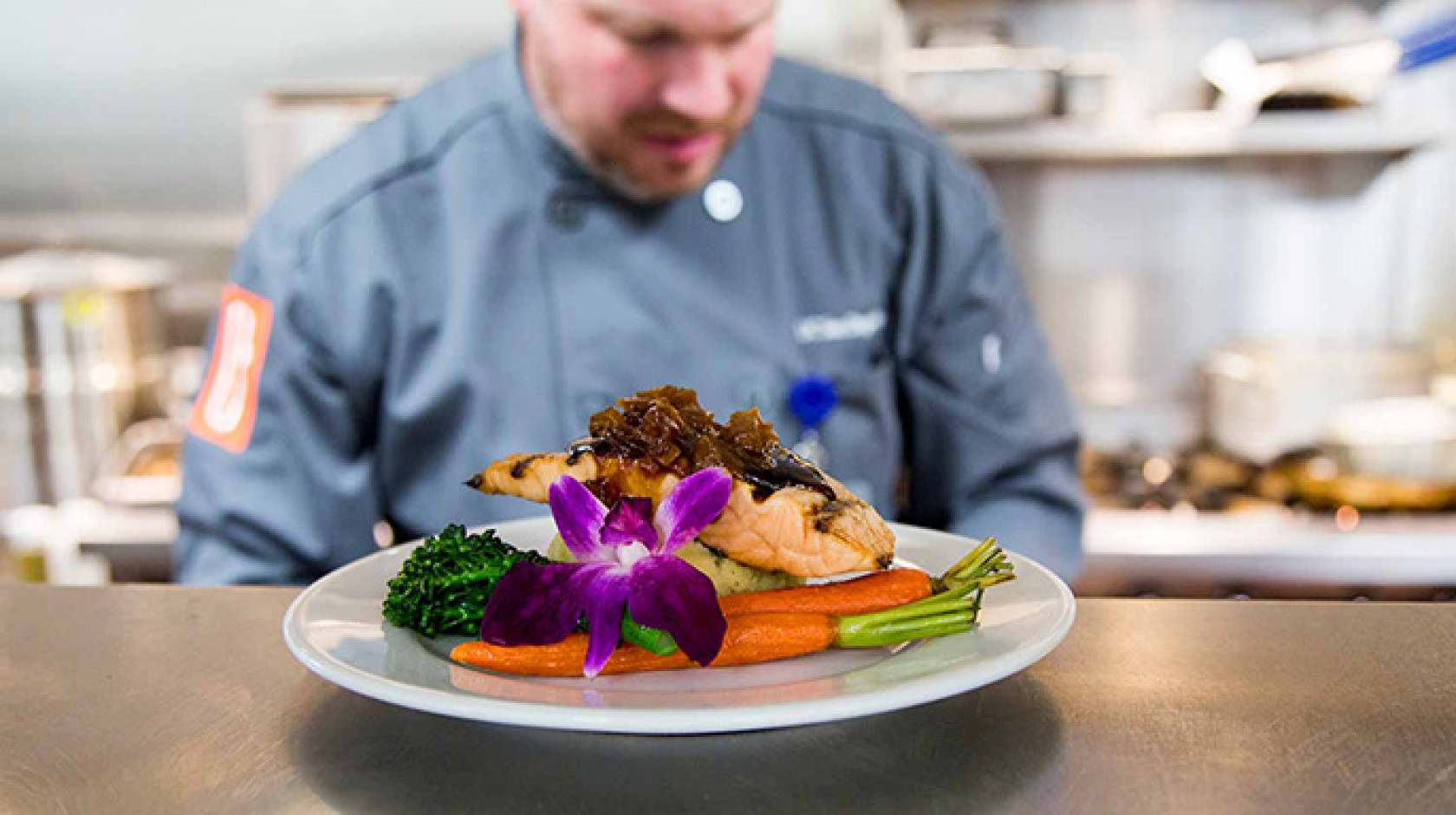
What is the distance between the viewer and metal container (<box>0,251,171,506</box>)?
322cm

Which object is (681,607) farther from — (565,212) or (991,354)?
(991,354)

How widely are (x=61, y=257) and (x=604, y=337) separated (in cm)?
231

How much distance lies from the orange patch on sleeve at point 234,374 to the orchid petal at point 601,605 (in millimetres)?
1429

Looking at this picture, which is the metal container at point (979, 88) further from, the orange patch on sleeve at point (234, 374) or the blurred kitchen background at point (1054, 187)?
the orange patch on sleeve at point (234, 374)

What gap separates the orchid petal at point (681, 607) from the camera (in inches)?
23.8

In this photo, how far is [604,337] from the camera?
6.18 ft

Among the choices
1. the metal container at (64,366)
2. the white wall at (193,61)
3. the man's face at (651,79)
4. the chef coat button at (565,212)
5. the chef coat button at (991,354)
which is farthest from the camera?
the white wall at (193,61)

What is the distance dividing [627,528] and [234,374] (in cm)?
149

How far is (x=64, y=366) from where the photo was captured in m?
3.27

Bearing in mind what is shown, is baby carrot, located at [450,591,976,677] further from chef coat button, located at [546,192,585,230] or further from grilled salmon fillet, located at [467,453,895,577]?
chef coat button, located at [546,192,585,230]

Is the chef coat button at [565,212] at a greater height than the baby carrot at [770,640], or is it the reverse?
the chef coat button at [565,212]

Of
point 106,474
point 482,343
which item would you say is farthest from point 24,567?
point 482,343

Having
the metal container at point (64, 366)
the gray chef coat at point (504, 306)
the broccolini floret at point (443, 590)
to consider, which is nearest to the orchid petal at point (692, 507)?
the broccolini floret at point (443, 590)

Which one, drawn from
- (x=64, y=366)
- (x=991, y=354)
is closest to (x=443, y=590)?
(x=991, y=354)
